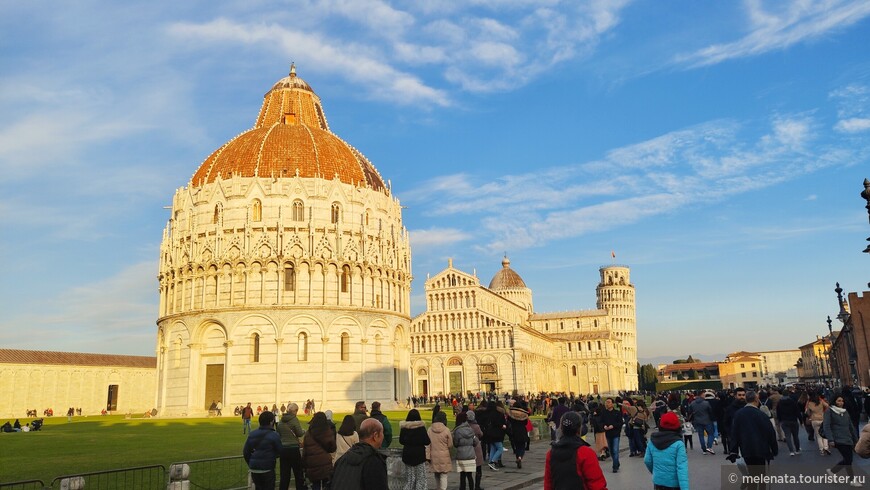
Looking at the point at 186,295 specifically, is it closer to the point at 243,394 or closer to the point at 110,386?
the point at 243,394

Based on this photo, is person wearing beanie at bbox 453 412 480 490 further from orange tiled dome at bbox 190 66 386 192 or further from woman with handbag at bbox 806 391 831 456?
orange tiled dome at bbox 190 66 386 192

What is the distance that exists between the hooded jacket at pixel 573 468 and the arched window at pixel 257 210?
1806 inches

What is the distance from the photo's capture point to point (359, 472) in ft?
20.4

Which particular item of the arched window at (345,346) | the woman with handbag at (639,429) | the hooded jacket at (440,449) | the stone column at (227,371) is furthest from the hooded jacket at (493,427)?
the stone column at (227,371)

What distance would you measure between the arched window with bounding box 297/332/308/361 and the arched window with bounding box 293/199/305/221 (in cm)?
865

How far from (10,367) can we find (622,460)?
217 ft

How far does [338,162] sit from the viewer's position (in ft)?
180

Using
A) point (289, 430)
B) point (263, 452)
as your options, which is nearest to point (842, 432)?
point (289, 430)

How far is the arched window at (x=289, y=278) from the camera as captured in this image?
48.9m

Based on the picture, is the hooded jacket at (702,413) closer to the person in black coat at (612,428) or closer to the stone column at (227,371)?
the person in black coat at (612,428)

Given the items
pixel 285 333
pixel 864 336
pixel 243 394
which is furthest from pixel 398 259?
pixel 864 336

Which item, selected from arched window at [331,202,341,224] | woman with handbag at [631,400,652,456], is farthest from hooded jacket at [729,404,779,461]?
arched window at [331,202,341,224]

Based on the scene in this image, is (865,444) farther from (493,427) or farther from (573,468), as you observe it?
(493,427)

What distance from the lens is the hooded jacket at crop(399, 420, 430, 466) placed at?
10.8m
